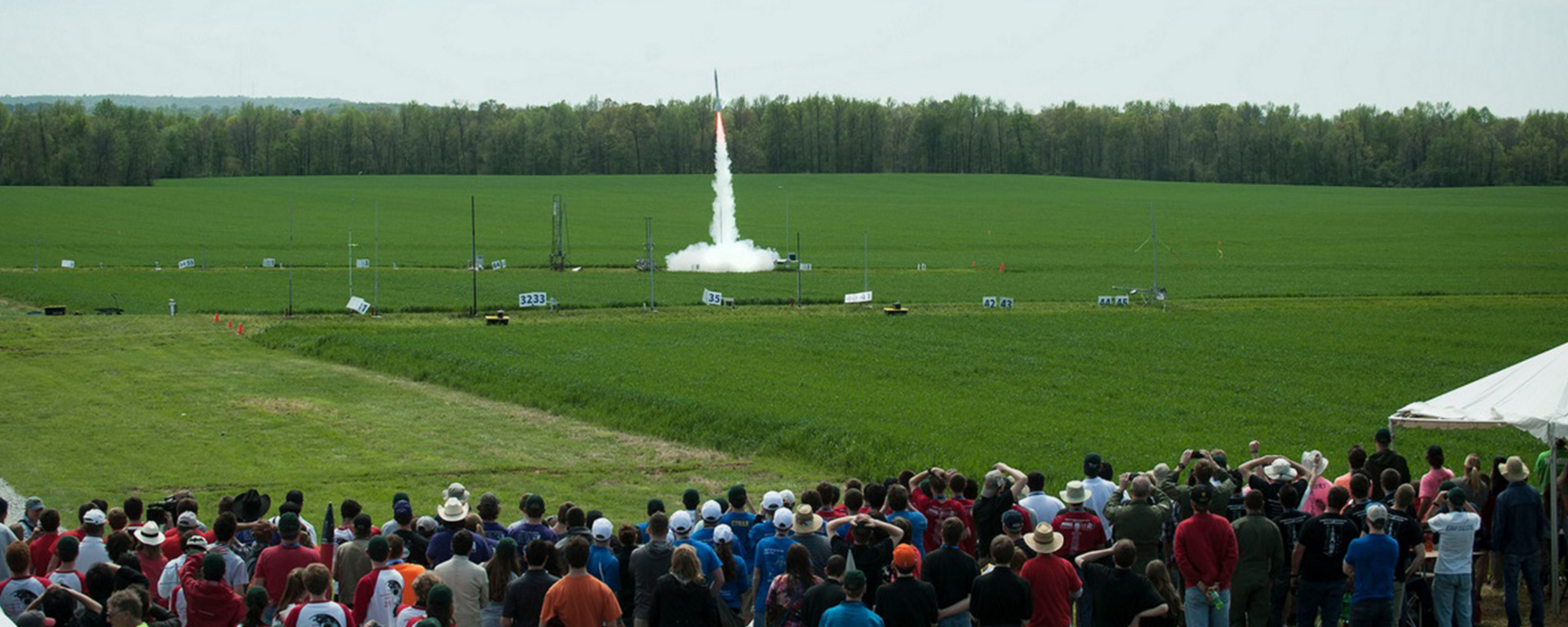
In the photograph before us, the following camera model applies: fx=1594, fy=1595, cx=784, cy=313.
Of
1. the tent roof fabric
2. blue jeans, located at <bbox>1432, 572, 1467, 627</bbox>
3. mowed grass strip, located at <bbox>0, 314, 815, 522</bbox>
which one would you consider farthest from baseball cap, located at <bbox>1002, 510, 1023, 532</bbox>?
mowed grass strip, located at <bbox>0, 314, 815, 522</bbox>

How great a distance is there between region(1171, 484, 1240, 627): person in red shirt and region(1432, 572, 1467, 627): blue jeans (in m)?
2.49

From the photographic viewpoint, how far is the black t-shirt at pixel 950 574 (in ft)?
42.4

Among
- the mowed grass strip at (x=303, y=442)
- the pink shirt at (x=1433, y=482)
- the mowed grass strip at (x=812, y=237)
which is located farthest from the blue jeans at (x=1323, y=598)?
the mowed grass strip at (x=812, y=237)

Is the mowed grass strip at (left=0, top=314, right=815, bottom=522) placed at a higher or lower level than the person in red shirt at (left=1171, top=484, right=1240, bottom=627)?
lower

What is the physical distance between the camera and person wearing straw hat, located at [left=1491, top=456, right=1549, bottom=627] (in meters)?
16.0

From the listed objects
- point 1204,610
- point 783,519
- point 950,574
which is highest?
point 783,519

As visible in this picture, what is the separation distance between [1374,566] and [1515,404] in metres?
4.93

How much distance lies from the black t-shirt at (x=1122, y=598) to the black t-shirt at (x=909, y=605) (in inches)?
60.1

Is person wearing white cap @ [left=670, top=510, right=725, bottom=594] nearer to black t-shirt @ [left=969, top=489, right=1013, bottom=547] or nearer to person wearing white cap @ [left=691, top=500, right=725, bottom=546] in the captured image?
person wearing white cap @ [left=691, top=500, right=725, bottom=546]

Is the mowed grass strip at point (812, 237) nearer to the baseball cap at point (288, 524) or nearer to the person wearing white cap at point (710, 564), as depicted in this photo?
the baseball cap at point (288, 524)

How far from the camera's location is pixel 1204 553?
46.8ft

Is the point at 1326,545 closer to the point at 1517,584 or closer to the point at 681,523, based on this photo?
the point at 1517,584

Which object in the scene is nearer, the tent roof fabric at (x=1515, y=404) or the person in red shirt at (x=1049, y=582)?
the person in red shirt at (x=1049, y=582)

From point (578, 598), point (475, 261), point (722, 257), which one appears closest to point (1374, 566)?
point (578, 598)
